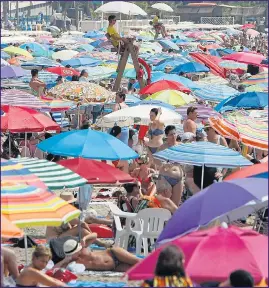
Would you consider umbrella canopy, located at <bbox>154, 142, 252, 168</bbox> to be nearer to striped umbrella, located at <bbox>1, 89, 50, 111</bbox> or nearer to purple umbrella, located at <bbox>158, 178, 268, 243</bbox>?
purple umbrella, located at <bbox>158, 178, 268, 243</bbox>

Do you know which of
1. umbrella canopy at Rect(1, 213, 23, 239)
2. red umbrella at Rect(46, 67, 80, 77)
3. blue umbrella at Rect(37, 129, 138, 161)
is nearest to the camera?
umbrella canopy at Rect(1, 213, 23, 239)

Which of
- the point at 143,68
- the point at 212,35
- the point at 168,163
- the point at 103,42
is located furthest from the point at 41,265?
the point at 212,35

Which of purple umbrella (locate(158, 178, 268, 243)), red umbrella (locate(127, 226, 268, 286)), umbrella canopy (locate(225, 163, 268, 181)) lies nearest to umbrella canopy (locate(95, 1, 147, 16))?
umbrella canopy (locate(225, 163, 268, 181))

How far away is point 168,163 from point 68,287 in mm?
3277

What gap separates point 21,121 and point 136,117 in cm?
243

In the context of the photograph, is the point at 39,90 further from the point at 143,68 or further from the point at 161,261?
the point at 161,261

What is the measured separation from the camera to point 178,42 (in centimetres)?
4409

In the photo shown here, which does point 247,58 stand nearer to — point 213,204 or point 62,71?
point 62,71

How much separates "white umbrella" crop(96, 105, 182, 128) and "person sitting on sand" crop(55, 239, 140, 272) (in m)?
4.89

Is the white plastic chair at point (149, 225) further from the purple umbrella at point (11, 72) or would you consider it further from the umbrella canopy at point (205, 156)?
the purple umbrella at point (11, 72)

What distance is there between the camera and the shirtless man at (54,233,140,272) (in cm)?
859

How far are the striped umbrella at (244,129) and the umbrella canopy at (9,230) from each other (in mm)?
3876

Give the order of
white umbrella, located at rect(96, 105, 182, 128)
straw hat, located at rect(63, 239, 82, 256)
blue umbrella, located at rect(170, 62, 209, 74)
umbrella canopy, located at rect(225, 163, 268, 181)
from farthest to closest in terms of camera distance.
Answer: blue umbrella, located at rect(170, 62, 209, 74), white umbrella, located at rect(96, 105, 182, 128), straw hat, located at rect(63, 239, 82, 256), umbrella canopy, located at rect(225, 163, 268, 181)

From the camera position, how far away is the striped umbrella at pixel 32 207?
688 centimetres
